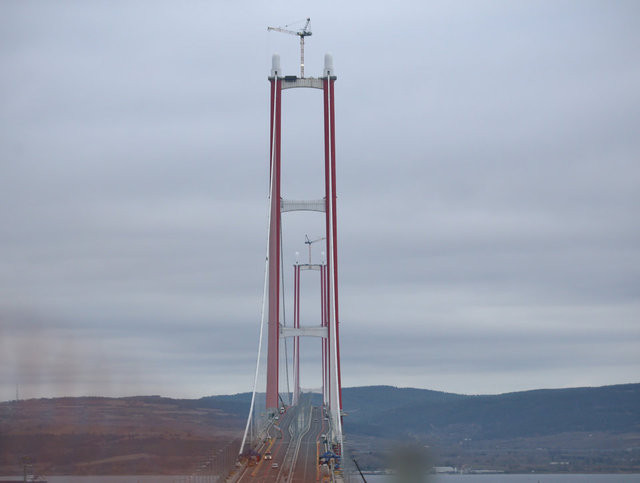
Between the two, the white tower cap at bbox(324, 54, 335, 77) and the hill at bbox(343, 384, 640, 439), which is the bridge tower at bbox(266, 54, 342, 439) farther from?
the hill at bbox(343, 384, 640, 439)

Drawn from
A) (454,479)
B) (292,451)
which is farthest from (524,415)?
(292,451)

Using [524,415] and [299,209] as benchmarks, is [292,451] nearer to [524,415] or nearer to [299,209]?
[299,209]

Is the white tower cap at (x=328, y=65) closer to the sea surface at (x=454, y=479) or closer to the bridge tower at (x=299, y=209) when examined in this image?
the bridge tower at (x=299, y=209)

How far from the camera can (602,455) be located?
104938 millimetres

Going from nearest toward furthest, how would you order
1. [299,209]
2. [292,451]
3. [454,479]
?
1. [292,451]
2. [299,209]
3. [454,479]

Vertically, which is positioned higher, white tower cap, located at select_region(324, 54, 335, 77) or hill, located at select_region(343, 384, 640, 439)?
white tower cap, located at select_region(324, 54, 335, 77)

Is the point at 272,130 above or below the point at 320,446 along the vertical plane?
above

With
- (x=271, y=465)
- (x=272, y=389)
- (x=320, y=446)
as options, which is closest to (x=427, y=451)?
(x=271, y=465)

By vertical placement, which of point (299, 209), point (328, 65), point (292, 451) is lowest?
point (292, 451)

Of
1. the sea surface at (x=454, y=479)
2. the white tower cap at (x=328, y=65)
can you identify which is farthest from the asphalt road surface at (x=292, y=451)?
the white tower cap at (x=328, y=65)

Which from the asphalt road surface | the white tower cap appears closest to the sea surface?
the asphalt road surface

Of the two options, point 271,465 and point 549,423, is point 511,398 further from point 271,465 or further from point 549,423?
point 271,465

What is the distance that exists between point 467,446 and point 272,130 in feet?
157

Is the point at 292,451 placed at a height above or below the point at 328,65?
below
